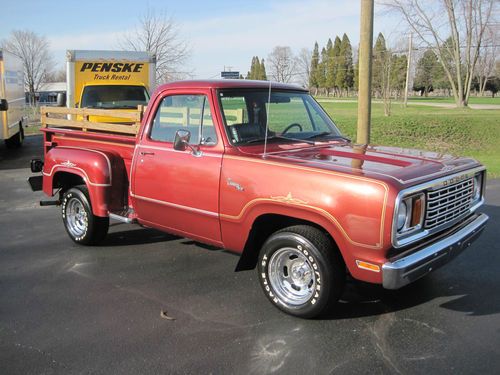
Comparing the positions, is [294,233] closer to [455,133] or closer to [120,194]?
[120,194]

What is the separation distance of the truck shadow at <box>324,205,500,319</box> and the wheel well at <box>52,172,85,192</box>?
12.2 feet

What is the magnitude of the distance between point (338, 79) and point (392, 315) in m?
80.8

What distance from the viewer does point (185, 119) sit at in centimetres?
493

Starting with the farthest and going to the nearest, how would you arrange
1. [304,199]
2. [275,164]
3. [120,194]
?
[120,194] < [275,164] < [304,199]

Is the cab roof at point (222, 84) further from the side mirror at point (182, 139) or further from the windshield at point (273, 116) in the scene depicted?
the side mirror at point (182, 139)

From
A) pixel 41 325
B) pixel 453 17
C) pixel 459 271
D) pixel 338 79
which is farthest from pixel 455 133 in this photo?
pixel 338 79

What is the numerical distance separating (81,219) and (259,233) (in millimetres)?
2896

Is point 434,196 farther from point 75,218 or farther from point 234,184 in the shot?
point 75,218

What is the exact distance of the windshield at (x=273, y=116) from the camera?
4.68 meters

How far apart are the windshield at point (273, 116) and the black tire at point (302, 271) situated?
109 centimetres

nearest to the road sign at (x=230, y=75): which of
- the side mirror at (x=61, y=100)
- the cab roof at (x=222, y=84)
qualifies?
the cab roof at (x=222, y=84)

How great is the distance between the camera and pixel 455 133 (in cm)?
2022

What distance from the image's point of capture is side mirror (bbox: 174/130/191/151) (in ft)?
15.0

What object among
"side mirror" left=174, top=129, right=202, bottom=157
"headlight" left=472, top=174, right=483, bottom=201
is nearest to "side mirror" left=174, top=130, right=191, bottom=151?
"side mirror" left=174, top=129, right=202, bottom=157
